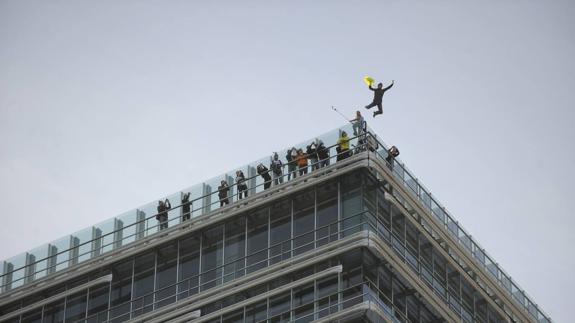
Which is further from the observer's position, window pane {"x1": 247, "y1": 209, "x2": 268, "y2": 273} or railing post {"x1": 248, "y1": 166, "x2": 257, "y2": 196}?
railing post {"x1": 248, "y1": 166, "x2": 257, "y2": 196}

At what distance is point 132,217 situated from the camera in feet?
381

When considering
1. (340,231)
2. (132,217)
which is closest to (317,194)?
(340,231)

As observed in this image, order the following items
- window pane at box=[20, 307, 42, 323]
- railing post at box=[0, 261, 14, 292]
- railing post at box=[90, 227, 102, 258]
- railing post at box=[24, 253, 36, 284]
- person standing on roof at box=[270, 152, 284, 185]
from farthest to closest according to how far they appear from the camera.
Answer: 1. railing post at box=[0, 261, 14, 292]
2. railing post at box=[24, 253, 36, 284]
3. window pane at box=[20, 307, 42, 323]
4. railing post at box=[90, 227, 102, 258]
5. person standing on roof at box=[270, 152, 284, 185]

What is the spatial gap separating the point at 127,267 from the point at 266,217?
922 cm

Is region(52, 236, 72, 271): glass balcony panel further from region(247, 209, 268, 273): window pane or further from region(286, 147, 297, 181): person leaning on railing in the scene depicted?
region(286, 147, 297, 181): person leaning on railing

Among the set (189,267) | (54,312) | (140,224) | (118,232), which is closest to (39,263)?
(54,312)

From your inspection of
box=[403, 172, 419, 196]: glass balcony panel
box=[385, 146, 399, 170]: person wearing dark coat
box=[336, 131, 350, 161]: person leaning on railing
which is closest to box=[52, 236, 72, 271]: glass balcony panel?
box=[336, 131, 350, 161]: person leaning on railing

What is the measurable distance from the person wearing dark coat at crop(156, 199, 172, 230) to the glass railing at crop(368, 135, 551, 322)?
482 inches

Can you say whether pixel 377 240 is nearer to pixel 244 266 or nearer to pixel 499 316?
pixel 244 266

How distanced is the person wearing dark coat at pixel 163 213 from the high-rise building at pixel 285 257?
0.08m

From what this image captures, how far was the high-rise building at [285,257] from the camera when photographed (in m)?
106

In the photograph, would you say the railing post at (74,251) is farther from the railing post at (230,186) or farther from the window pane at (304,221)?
the window pane at (304,221)

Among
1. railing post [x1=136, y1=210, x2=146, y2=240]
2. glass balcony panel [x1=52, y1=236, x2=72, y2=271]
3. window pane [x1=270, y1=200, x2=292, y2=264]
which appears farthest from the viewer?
glass balcony panel [x1=52, y1=236, x2=72, y2=271]

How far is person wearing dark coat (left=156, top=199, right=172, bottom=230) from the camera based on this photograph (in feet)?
376
